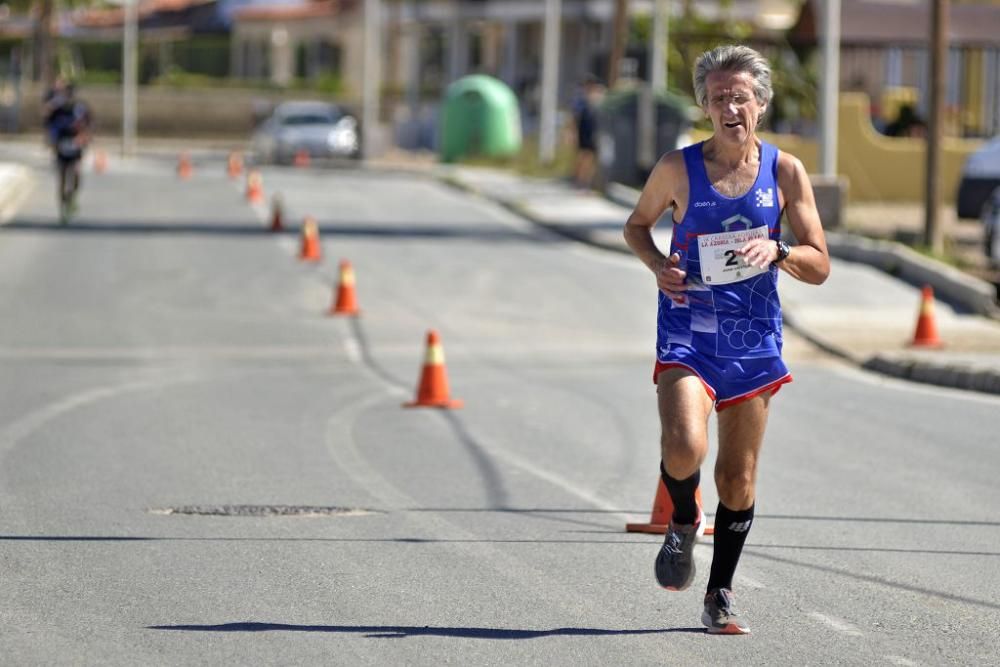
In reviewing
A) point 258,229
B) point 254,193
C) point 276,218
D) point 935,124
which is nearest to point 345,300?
point 935,124

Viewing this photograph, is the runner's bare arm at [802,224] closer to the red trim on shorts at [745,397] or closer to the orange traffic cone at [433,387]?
the red trim on shorts at [745,397]

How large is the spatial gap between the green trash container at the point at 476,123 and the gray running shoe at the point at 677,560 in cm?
4382

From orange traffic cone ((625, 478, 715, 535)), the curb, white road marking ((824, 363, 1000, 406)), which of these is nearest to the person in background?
the curb

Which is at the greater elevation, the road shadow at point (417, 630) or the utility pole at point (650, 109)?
the utility pole at point (650, 109)

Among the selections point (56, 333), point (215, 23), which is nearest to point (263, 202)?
point (56, 333)

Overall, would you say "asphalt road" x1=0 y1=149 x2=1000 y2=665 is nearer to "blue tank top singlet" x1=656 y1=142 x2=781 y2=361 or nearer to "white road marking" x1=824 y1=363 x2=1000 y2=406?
"white road marking" x1=824 y1=363 x2=1000 y2=406

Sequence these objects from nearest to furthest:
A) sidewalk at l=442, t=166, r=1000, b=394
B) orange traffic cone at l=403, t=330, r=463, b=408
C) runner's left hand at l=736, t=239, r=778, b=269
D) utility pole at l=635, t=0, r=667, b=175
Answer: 1. runner's left hand at l=736, t=239, r=778, b=269
2. orange traffic cone at l=403, t=330, r=463, b=408
3. sidewalk at l=442, t=166, r=1000, b=394
4. utility pole at l=635, t=0, r=667, b=175

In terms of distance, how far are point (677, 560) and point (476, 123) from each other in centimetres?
4451

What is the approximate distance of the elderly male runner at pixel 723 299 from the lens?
21.8 ft

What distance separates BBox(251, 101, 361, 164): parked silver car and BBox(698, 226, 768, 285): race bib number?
4240cm

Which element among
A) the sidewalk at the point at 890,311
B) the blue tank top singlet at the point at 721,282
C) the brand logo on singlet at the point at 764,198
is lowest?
the sidewalk at the point at 890,311

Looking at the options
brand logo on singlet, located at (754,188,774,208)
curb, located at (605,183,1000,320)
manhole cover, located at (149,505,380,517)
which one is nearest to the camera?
brand logo on singlet, located at (754,188,774,208)

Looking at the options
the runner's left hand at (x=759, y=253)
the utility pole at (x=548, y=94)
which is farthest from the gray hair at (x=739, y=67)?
the utility pole at (x=548, y=94)

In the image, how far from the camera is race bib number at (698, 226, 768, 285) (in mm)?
6570
